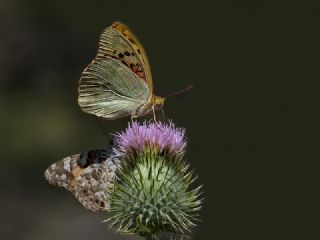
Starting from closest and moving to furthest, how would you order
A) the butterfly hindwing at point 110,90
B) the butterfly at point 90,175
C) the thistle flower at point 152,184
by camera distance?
the thistle flower at point 152,184 → the butterfly at point 90,175 → the butterfly hindwing at point 110,90

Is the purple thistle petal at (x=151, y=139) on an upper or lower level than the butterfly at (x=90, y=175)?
upper

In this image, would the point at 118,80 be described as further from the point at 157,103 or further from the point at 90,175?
the point at 90,175

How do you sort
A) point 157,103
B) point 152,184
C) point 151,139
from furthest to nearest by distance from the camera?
point 157,103 → point 151,139 → point 152,184

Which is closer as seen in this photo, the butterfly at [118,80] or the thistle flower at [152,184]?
the thistle flower at [152,184]

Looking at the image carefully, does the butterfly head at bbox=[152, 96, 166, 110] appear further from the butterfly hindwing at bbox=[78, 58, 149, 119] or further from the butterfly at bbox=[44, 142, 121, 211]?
the butterfly at bbox=[44, 142, 121, 211]

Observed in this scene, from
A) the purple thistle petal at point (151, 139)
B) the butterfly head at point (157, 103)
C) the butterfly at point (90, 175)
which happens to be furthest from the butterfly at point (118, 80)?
the butterfly at point (90, 175)

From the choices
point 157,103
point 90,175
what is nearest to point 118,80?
point 157,103

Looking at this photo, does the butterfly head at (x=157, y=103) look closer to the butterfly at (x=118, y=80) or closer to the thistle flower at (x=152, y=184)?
the butterfly at (x=118, y=80)

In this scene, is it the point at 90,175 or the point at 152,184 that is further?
the point at 90,175
